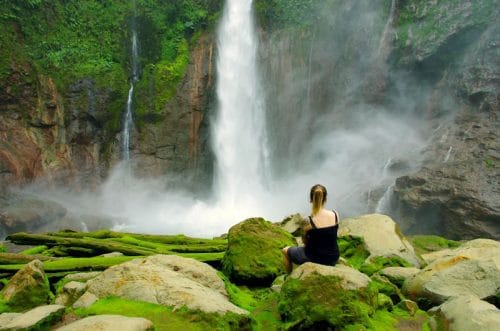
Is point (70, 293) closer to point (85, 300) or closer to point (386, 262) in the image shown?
point (85, 300)

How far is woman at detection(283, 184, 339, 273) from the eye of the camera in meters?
5.60

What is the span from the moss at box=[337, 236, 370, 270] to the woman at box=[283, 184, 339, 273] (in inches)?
118

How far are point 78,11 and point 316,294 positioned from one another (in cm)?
2667

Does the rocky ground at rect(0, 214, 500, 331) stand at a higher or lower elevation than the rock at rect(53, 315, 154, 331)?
lower

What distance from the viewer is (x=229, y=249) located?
717 cm

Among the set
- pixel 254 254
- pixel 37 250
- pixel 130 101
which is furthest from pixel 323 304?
pixel 130 101

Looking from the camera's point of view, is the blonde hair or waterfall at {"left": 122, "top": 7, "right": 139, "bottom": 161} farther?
waterfall at {"left": 122, "top": 7, "right": 139, "bottom": 161}

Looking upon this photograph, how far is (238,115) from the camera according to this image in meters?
25.4

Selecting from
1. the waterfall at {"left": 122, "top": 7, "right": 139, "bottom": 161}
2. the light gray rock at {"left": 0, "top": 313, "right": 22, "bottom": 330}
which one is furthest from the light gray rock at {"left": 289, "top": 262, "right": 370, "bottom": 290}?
the waterfall at {"left": 122, "top": 7, "right": 139, "bottom": 161}

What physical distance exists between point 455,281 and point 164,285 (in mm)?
3955

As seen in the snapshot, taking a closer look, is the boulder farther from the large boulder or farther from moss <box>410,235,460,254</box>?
moss <box>410,235,460,254</box>

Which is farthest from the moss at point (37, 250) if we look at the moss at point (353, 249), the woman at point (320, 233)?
the moss at point (353, 249)

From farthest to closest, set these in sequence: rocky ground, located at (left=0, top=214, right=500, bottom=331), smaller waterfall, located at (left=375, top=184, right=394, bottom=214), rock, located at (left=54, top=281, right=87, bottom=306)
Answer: smaller waterfall, located at (left=375, top=184, right=394, bottom=214)
rock, located at (left=54, top=281, right=87, bottom=306)
rocky ground, located at (left=0, top=214, right=500, bottom=331)

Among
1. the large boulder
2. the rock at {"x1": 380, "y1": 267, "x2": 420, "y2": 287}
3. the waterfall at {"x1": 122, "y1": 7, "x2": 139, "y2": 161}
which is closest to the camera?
the large boulder
